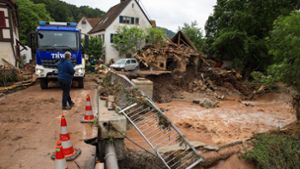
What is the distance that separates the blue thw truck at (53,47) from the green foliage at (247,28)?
13.7m

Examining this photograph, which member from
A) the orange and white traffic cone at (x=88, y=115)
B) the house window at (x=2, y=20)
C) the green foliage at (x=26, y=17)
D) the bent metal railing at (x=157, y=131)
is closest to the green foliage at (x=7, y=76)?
the house window at (x=2, y=20)

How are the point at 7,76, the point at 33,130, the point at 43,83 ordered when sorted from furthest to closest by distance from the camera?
1. the point at 7,76
2. the point at 43,83
3. the point at 33,130

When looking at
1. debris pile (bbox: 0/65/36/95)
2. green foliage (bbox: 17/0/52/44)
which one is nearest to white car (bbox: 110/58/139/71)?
debris pile (bbox: 0/65/36/95)

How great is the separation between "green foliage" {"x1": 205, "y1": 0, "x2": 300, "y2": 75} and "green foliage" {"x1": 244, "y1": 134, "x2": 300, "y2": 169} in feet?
41.3

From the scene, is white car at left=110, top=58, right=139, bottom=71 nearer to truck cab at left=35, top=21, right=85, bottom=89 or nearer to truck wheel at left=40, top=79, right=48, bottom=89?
truck wheel at left=40, top=79, right=48, bottom=89

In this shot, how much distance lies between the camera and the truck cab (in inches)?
361

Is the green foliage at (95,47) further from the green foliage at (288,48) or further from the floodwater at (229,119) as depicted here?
the green foliage at (288,48)

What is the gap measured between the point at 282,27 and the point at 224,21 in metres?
15.1

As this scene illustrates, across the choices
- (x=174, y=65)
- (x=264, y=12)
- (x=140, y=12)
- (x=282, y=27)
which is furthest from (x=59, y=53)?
(x=140, y=12)

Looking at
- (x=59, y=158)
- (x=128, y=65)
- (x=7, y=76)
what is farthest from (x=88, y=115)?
(x=128, y=65)

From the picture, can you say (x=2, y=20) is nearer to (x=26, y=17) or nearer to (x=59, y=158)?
(x=59, y=158)

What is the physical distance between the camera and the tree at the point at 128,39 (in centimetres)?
2719

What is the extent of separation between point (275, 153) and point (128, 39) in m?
24.0

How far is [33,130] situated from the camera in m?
4.95
